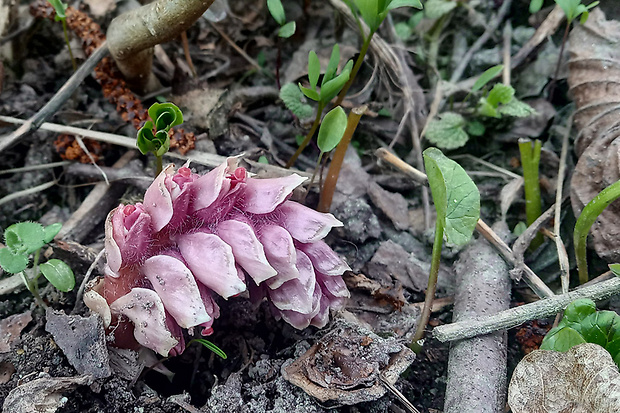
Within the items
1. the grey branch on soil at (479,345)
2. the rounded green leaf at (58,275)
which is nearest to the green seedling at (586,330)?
the grey branch on soil at (479,345)

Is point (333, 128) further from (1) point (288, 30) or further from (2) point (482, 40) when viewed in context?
(2) point (482, 40)

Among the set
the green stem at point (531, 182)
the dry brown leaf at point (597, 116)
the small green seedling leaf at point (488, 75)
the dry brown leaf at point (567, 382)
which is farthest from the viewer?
the small green seedling leaf at point (488, 75)

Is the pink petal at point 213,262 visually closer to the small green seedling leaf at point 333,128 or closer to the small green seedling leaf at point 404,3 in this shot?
the small green seedling leaf at point 333,128

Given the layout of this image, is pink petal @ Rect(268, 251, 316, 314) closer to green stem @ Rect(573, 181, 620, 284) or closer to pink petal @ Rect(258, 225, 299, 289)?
pink petal @ Rect(258, 225, 299, 289)

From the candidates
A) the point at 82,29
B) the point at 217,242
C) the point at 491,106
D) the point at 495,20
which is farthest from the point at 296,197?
the point at 495,20

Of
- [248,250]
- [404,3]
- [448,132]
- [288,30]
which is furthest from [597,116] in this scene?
[248,250]

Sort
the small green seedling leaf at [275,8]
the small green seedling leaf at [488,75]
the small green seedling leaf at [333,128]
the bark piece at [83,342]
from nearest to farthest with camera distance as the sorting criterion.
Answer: the bark piece at [83,342]
the small green seedling leaf at [333,128]
the small green seedling leaf at [275,8]
the small green seedling leaf at [488,75]
